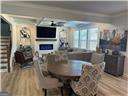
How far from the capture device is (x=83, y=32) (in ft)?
27.4

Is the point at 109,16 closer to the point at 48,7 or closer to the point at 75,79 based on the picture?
the point at 48,7

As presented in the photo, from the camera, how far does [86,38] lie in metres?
8.00

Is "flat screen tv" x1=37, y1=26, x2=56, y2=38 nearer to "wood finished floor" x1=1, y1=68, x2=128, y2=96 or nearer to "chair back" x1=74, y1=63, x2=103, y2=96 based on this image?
"wood finished floor" x1=1, y1=68, x2=128, y2=96

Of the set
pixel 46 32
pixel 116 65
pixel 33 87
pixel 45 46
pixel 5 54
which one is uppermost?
pixel 46 32

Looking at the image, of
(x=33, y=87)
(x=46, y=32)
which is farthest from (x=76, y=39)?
(x=33, y=87)

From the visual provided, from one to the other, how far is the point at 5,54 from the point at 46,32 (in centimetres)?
413

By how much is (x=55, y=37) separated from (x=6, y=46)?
4.45 meters

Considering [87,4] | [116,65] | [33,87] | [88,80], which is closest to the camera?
[88,80]

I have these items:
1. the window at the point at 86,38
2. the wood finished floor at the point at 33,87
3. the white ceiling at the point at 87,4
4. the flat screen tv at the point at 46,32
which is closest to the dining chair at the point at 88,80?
the wood finished floor at the point at 33,87

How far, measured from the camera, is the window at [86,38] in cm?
718

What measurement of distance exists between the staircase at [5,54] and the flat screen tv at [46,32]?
324 cm

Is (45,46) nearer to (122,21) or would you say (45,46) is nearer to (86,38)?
(86,38)

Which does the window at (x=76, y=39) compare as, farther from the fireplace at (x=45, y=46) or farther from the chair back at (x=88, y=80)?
the chair back at (x=88, y=80)

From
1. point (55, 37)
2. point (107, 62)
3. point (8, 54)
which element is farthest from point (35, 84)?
point (55, 37)
